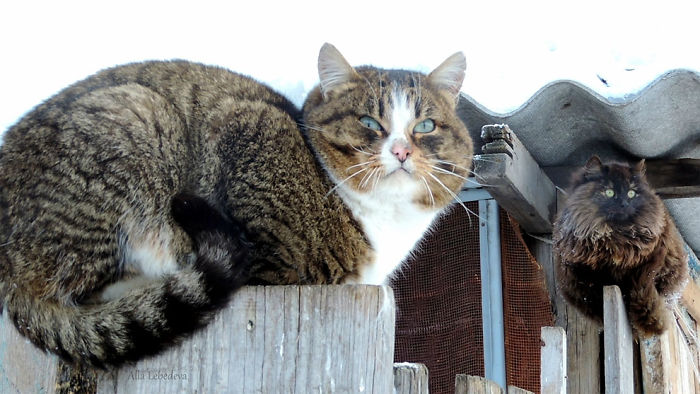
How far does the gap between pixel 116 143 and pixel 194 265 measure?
489mm

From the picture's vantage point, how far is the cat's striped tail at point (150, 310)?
1.96 m

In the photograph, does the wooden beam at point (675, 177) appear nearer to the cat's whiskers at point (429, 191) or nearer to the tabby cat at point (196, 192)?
the tabby cat at point (196, 192)

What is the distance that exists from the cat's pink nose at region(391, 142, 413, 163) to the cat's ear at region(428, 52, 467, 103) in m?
0.52

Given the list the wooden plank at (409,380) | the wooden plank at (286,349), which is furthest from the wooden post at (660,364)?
the wooden plank at (286,349)

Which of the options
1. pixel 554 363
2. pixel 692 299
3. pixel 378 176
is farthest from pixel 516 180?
pixel 692 299

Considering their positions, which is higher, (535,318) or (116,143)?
(116,143)

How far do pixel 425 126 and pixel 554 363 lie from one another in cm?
98

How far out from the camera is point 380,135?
103 inches

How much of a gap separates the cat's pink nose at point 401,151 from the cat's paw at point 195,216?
1.93 ft

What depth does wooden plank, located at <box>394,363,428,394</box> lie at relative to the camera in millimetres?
1891

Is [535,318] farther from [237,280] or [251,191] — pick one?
[237,280]

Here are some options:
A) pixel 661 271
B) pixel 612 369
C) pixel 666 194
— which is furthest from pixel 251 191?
pixel 666 194

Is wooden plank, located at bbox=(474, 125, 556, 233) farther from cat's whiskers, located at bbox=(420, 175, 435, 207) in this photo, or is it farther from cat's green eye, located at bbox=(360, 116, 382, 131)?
cat's green eye, located at bbox=(360, 116, 382, 131)

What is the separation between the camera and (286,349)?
1881 mm
